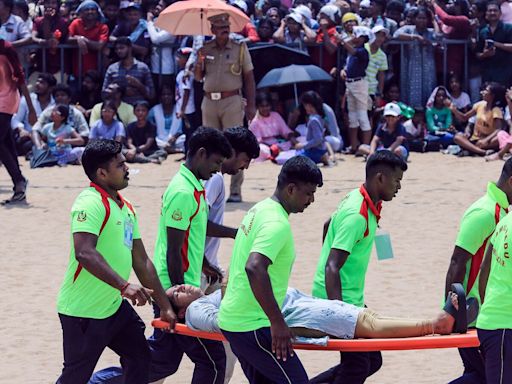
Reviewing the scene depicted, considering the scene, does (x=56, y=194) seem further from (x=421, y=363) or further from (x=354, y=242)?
(x=354, y=242)

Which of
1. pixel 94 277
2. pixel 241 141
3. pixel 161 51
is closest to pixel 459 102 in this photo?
pixel 161 51

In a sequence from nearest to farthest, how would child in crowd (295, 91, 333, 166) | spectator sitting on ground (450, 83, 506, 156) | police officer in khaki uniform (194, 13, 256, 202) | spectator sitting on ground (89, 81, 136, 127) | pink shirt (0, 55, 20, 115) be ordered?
pink shirt (0, 55, 20, 115)
police officer in khaki uniform (194, 13, 256, 202)
child in crowd (295, 91, 333, 166)
spectator sitting on ground (450, 83, 506, 156)
spectator sitting on ground (89, 81, 136, 127)

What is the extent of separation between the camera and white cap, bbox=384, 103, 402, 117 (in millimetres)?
16656

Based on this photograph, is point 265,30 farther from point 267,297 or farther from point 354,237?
point 267,297

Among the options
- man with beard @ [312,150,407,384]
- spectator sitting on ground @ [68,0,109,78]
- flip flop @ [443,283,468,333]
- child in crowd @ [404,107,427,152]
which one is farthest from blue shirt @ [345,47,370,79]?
flip flop @ [443,283,468,333]

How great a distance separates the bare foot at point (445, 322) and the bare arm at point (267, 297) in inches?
35.3

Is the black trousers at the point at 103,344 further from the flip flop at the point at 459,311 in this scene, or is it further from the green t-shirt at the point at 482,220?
the green t-shirt at the point at 482,220

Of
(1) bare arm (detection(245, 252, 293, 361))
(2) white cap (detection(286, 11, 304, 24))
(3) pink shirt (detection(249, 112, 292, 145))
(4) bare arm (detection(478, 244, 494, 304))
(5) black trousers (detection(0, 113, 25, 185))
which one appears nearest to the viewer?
(1) bare arm (detection(245, 252, 293, 361))

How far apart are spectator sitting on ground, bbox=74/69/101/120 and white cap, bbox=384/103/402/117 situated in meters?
3.87

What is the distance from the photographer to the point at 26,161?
55.0ft

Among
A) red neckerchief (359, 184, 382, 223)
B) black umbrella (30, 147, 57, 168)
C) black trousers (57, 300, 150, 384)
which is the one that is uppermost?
red neckerchief (359, 184, 382, 223)

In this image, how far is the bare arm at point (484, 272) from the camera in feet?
21.5

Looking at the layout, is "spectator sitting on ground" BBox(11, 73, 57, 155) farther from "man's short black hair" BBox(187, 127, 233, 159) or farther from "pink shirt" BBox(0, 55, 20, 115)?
"man's short black hair" BBox(187, 127, 233, 159)

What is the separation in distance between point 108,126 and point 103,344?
408 inches
